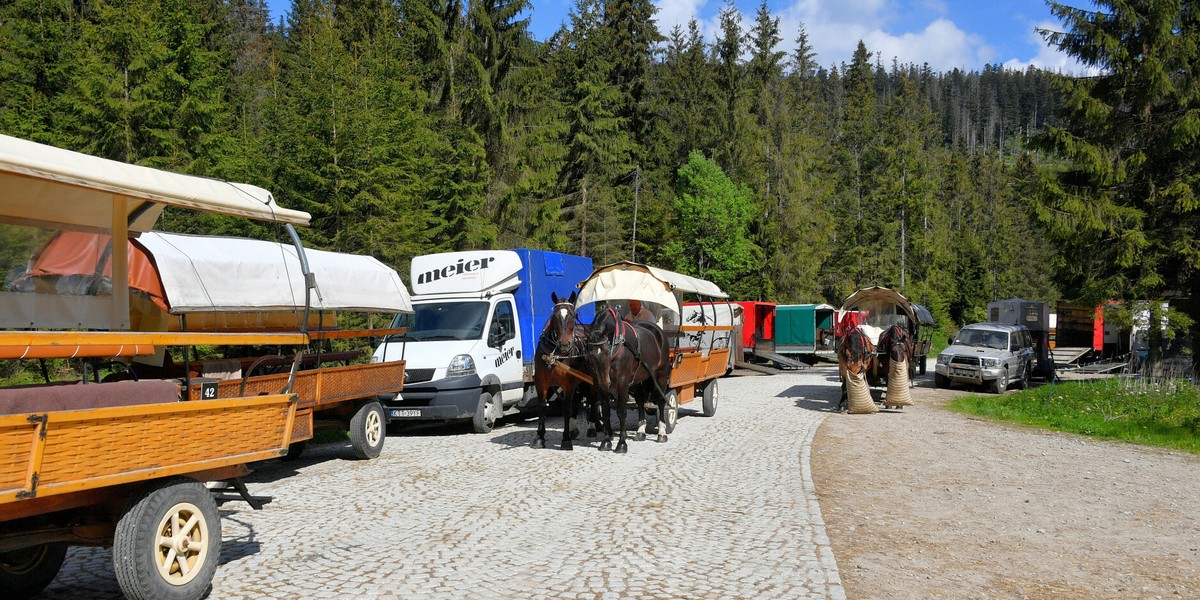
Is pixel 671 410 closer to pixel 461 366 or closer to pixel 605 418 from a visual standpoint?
pixel 605 418

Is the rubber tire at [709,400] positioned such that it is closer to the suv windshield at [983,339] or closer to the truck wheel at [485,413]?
the truck wheel at [485,413]

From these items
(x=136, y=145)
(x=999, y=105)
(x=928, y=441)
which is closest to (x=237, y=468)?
(x=928, y=441)

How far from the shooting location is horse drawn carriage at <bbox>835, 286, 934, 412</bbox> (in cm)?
1830

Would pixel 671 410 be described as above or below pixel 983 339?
below

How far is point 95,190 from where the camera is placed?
20.7 ft

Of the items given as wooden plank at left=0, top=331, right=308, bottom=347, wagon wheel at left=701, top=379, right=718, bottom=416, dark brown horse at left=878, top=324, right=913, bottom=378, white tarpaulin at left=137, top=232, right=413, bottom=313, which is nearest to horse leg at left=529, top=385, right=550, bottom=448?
white tarpaulin at left=137, top=232, right=413, bottom=313

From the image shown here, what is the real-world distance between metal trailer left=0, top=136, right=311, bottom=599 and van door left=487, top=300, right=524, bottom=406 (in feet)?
25.5

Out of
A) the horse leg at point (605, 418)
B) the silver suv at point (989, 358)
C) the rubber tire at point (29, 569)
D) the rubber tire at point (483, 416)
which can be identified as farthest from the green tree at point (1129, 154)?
the rubber tire at point (29, 569)

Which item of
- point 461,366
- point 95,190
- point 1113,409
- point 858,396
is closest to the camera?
point 95,190

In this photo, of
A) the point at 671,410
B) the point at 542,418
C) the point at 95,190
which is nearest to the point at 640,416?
the point at 671,410

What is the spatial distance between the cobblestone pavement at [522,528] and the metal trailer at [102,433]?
71 centimetres

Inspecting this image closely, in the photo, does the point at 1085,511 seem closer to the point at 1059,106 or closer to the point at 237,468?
the point at 237,468

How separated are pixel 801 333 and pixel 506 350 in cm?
2696

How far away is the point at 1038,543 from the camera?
755cm
